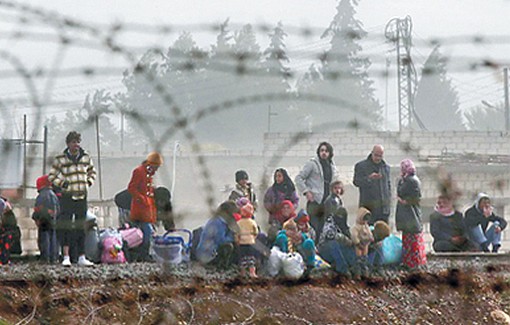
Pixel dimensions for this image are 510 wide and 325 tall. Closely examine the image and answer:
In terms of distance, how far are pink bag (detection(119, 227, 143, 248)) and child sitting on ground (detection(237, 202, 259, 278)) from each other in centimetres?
134

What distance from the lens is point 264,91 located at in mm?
3777

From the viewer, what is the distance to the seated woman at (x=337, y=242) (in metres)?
7.90

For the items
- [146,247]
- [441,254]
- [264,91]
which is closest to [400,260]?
[441,254]

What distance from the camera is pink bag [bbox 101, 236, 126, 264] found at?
30.3 ft

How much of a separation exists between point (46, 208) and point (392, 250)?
2737mm

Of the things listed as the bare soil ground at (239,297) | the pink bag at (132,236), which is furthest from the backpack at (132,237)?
the bare soil ground at (239,297)

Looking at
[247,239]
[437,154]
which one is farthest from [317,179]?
[437,154]

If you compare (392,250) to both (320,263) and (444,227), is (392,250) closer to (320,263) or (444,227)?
(444,227)

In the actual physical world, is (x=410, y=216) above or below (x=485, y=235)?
above

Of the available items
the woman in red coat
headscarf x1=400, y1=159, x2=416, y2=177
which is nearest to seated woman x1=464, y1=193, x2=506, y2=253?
headscarf x1=400, y1=159, x2=416, y2=177

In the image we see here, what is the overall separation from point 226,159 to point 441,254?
6.37 feet

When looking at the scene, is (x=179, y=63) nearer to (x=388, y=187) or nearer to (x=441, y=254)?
(x=388, y=187)

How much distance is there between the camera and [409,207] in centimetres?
835

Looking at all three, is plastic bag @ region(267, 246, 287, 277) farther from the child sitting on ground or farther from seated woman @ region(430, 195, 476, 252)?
seated woman @ region(430, 195, 476, 252)
